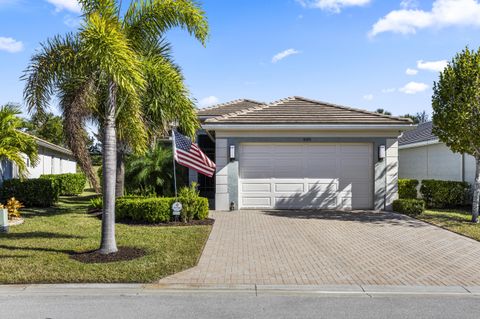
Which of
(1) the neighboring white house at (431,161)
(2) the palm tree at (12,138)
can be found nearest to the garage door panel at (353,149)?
(1) the neighboring white house at (431,161)

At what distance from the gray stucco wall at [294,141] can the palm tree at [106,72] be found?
5.63 meters

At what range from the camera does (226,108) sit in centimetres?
2022

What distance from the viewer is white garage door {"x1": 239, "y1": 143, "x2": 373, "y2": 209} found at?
571 inches

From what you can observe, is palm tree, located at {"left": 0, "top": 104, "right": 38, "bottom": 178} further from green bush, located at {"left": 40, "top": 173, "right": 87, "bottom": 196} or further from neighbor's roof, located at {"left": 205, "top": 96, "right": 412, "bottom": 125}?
green bush, located at {"left": 40, "top": 173, "right": 87, "bottom": 196}

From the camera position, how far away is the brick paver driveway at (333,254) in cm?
653

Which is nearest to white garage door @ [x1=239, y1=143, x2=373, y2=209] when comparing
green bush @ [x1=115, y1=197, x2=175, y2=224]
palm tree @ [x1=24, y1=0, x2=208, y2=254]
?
green bush @ [x1=115, y1=197, x2=175, y2=224]

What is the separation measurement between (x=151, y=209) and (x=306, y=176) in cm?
590

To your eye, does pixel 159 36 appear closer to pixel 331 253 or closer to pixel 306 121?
pixel 331 253

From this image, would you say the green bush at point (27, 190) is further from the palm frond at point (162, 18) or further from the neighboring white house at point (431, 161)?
the neighboring white house at point (431, 161)

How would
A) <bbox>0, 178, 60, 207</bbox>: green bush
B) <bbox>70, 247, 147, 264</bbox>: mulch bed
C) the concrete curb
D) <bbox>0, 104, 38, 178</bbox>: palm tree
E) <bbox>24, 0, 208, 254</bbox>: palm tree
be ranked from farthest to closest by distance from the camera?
<bbox>0, 178, 60, 207</bbox>: green bush < <bbox>0, 104, 38, 178</bbox>: palm tree < <bbox>24, 0, 208, 254</bbox>: palm tree < <bbox>70, 247, 147, 264</bbox>: mulch bed < the concrete curb

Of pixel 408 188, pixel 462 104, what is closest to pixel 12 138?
pixel 462 104

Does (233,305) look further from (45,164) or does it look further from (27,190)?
(45,164)

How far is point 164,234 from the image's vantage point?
32.6 feet

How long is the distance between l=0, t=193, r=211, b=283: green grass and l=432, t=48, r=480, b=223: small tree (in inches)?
318
